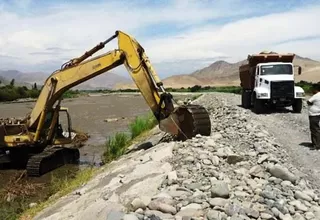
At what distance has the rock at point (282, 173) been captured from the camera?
27.9 ft

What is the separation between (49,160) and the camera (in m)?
16.0

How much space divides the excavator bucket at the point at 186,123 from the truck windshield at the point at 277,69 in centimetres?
995

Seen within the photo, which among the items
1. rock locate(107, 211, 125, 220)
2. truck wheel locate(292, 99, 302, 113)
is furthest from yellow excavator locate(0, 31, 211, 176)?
truck wheel locate(292, 99, 302, 113)

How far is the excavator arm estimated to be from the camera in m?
12.2

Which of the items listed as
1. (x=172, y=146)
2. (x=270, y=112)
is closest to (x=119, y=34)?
(x=172, y=146)

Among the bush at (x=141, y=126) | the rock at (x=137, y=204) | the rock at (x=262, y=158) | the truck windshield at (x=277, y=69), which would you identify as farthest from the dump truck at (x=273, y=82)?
the rock at (x=137, y=204)

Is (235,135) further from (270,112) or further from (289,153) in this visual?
(270,112)

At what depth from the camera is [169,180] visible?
27.7ft

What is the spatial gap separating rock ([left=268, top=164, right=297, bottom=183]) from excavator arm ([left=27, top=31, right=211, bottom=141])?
3.55 meters

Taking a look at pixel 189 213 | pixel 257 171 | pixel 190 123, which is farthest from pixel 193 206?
pixel 190 123

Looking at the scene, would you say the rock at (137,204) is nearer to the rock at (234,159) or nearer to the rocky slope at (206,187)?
the rocky slope at (206,187)

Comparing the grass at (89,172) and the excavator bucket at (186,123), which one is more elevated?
the excavator bucket at (186,123)

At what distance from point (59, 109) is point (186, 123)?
6.24 m

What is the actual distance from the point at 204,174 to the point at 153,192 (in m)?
1.09
